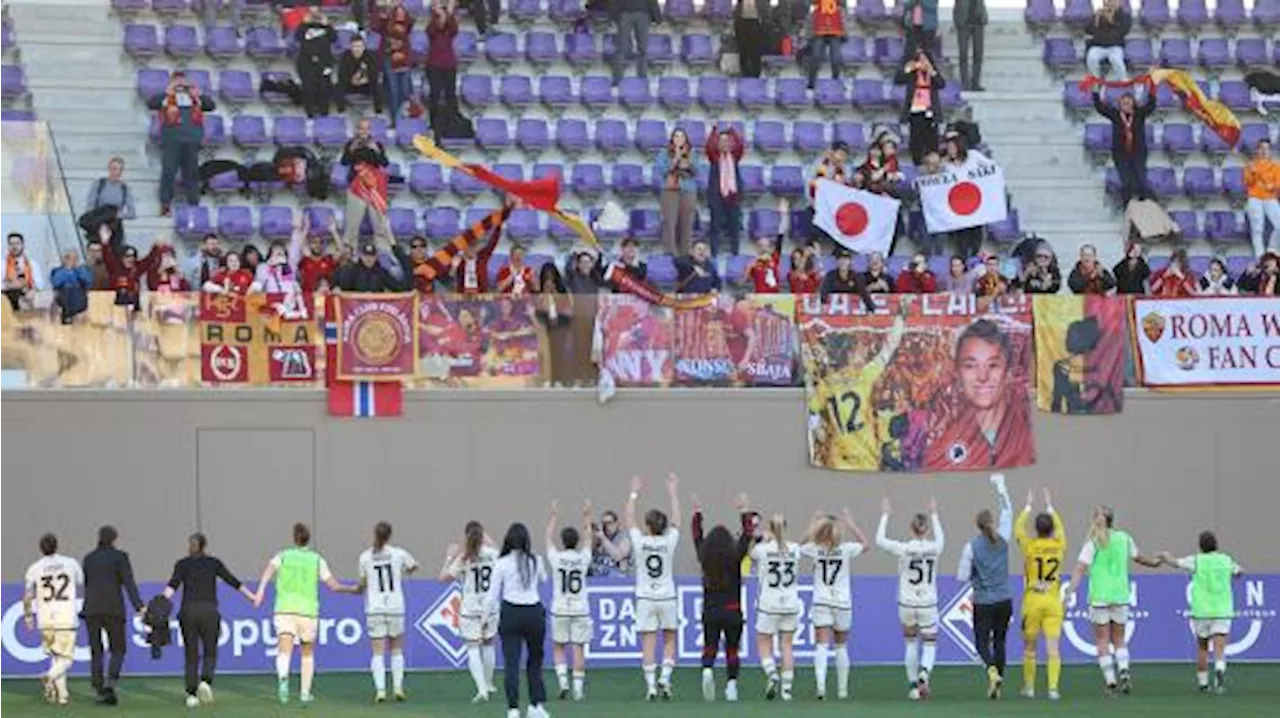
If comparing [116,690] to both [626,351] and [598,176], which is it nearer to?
[626,351]

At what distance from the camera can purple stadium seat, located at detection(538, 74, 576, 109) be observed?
3744cm

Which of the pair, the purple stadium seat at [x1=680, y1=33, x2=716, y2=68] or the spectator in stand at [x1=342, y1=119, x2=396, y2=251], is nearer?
the spectator in stand at [x1=342, y1=119, x2=396, y2=251]

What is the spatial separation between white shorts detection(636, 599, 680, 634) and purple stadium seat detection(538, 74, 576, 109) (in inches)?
456

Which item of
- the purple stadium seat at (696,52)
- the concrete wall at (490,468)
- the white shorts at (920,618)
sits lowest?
the white shorts at (920,618)

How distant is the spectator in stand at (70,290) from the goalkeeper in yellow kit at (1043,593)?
1012 cm

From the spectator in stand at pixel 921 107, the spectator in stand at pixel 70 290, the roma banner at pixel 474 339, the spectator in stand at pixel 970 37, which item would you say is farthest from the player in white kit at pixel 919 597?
the spectator in stand at pixel 970 37

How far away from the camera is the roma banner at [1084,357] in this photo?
106ft

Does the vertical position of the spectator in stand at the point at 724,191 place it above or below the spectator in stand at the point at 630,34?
below

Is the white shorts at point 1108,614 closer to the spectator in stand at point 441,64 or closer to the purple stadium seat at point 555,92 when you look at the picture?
the spectator in stand at point 441,64

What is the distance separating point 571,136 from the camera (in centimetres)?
3691

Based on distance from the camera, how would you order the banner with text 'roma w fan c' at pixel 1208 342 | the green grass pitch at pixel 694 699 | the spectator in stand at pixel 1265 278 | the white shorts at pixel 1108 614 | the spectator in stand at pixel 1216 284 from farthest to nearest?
the spectator in stand at pixel 1265 278 → the spectator in stand at pixel 1216 284 → the banner with text 'roma w fan c' at pixel 1208 342 → the white shorts at pixel 1108 614 → the green grass pitch at pixel 694 699

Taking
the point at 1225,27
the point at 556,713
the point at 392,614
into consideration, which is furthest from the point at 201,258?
the point at 1225,27

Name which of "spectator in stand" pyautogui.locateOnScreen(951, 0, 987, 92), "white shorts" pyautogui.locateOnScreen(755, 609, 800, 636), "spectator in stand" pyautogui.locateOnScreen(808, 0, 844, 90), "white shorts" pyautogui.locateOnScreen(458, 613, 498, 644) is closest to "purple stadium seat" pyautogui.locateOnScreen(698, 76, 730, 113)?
"spectator in stand" pyautogui.locateOnScreen(808, 0, 844, 90)

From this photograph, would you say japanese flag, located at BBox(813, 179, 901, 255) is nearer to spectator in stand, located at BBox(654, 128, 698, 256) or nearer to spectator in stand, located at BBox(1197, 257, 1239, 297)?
spectator in stand, located at BBox(654, 128, 698, 256)
